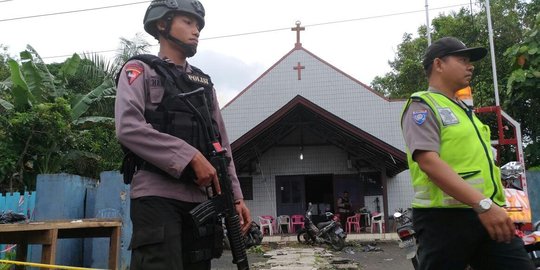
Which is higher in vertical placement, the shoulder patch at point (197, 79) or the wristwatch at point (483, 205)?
the shoulder patch at point (197, 79)

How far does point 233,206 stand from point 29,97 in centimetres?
1091

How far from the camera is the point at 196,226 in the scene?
1.88 metres

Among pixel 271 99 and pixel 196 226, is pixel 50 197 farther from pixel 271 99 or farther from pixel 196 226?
pixel 271 99

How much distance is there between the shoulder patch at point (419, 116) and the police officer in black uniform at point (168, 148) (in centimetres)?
92

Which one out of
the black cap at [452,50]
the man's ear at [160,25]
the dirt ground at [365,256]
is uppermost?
the man's ear at [160,25]

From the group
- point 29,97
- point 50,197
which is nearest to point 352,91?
point 29,97

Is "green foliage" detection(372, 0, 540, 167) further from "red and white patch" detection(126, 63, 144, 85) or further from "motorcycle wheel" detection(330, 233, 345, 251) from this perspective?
"red and white patch" detection(126, 63, 144, 85)

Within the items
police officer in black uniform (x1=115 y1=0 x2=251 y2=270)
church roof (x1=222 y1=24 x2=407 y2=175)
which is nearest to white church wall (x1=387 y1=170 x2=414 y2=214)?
church roof (x1=222 y1=24 x2=407 y2=175)

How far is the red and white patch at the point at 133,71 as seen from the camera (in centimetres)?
A: 199

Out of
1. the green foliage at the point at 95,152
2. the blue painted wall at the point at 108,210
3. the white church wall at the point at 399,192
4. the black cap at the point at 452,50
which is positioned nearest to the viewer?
the black cap at the point at 452,50

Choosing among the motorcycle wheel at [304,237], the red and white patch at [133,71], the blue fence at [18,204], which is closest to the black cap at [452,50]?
the red and white patch at [133,71]

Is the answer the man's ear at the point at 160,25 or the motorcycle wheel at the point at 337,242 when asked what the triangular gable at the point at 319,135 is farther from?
the man's ear at the point at 160,25

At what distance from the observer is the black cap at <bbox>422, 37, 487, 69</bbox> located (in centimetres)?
235

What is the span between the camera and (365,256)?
1047 cm
